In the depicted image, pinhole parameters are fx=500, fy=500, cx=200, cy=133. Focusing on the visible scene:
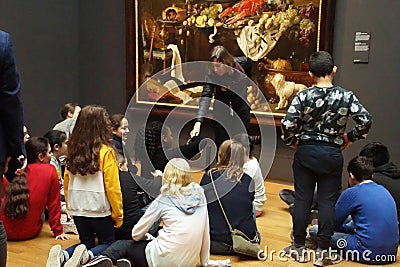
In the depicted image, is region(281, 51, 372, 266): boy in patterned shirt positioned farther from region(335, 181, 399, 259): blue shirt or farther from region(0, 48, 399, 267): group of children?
region(335, 181, 399, 259): blue shirt

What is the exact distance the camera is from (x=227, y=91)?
4.21m

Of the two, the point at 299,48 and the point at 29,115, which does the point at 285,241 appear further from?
the point at 29,115

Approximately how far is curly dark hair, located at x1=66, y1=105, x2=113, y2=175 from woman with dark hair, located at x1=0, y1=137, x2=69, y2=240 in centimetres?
60

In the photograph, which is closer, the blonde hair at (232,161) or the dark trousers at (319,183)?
the dark trousers at (319,183)

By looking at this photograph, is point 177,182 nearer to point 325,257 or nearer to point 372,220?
point 325,257

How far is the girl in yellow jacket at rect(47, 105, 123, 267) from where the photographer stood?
10.2ft

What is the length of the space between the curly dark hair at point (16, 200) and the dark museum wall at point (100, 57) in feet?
8.48

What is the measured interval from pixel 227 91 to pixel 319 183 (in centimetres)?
126

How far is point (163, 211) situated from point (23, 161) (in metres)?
0.96

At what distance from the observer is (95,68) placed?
6555 millimetres

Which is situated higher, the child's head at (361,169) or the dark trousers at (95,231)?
the child's head at (361,169)

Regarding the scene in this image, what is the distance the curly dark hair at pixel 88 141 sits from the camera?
3.10m

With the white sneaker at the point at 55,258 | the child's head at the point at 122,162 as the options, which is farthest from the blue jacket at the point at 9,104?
the child's head at the point at 122,162

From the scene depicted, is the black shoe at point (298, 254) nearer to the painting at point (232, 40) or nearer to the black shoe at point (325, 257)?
the black shoe at point (325, 257)
